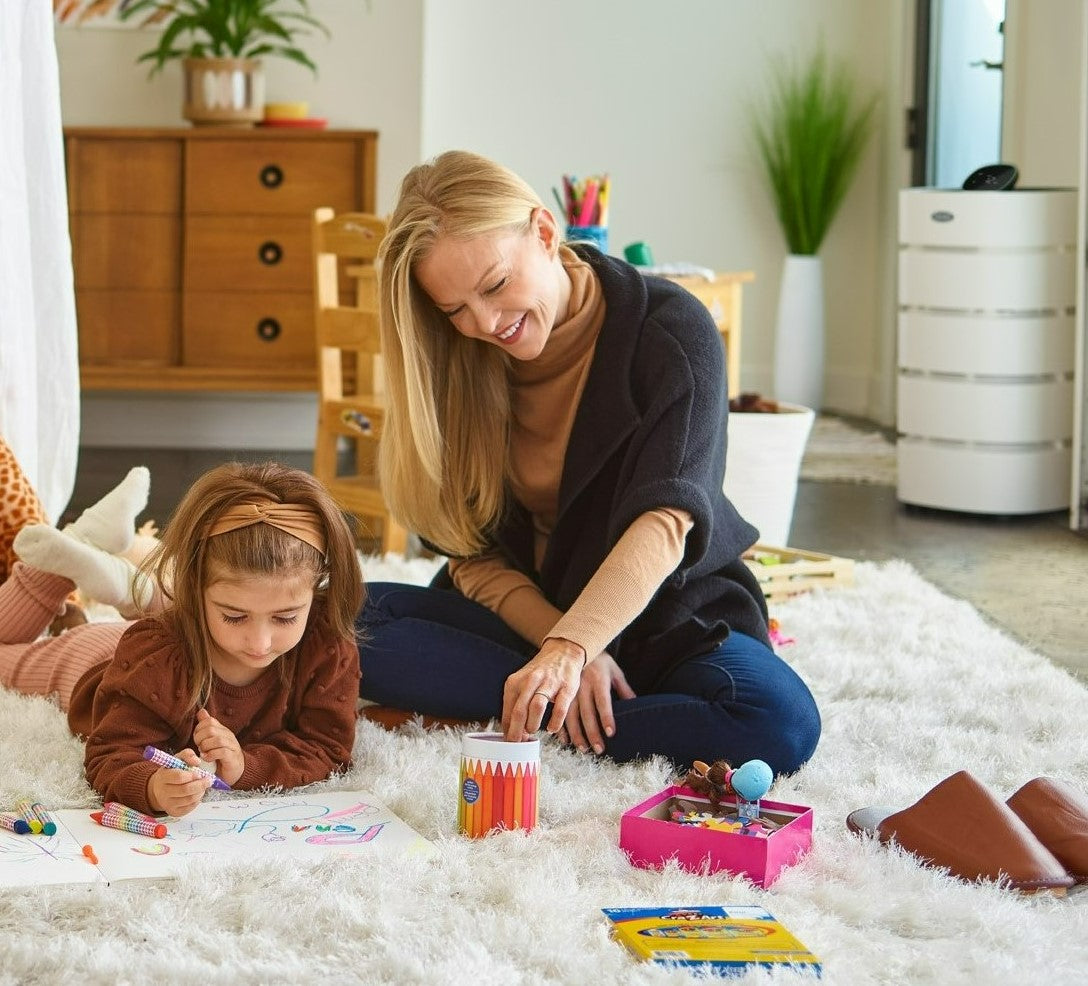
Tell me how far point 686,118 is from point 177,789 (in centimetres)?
454

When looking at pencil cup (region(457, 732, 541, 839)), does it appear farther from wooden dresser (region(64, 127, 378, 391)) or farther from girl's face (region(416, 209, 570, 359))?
wooden dresser (region(64, 127, 378, 391))

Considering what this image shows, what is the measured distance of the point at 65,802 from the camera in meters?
1.61

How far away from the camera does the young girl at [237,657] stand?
1.60 m

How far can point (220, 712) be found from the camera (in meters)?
1.70

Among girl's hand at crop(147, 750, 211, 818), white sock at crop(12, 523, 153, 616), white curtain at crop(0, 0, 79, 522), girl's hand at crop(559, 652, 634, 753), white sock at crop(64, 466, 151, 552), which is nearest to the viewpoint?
girl's hand at crop(147, 750, 211, 818)

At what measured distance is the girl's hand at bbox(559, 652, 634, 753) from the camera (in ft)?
5.75

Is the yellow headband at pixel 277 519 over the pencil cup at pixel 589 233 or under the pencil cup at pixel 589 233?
under

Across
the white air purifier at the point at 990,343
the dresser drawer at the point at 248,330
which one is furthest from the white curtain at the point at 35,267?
the white air purifier at the point at 990,343

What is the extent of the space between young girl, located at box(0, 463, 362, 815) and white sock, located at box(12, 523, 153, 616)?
0.32 metres

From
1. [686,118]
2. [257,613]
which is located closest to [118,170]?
[686,118]

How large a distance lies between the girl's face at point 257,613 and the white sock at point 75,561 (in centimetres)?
46

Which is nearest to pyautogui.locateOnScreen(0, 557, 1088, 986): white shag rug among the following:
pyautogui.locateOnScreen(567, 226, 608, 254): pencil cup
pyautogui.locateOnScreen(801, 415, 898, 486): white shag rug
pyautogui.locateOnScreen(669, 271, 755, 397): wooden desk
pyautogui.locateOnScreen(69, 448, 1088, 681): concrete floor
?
pyautogui.locateOnScreen(69, 448, 1088, 681): concrete floor

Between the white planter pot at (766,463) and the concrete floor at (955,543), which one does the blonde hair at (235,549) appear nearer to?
the concrete floor at (955,543)

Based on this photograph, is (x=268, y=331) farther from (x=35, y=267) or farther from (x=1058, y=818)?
(x=1058, y=818)
